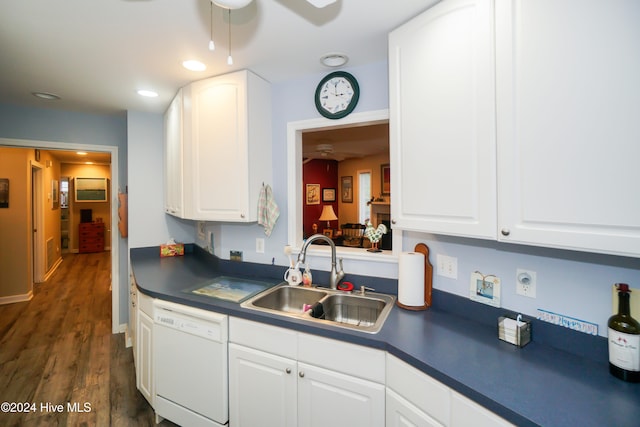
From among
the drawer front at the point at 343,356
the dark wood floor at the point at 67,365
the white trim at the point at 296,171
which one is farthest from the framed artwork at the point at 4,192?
the drawer front at the point at 343,356

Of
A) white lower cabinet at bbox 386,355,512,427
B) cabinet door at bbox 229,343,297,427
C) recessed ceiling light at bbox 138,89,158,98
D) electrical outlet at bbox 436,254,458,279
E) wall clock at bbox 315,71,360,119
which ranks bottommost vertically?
cabinet door at bbox 229,343,297,427

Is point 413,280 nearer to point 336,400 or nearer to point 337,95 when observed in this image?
point 336,400

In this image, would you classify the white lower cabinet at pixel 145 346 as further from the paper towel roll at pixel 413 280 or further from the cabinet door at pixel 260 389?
the paper towel roll at pixel 413 280

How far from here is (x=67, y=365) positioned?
265 cm

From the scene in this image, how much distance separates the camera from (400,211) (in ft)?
4.87

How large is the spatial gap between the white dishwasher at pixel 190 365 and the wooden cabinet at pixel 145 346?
77 millimetres

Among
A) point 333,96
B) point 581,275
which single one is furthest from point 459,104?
point 333,96

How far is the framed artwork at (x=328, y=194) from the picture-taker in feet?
23.4

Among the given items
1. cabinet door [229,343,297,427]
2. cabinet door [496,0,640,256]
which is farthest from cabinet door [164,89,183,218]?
cabinet door [496,0,640,256]

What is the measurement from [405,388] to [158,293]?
1.54 m

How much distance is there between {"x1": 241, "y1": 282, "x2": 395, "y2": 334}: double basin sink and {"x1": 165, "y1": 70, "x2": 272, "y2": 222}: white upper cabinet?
544 mm

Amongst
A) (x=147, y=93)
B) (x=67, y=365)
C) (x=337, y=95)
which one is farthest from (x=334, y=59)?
(x=67, y=365)

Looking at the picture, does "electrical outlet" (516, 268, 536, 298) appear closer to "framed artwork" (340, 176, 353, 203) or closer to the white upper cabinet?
the white upper cabinet

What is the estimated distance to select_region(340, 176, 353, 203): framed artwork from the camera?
279 inches
